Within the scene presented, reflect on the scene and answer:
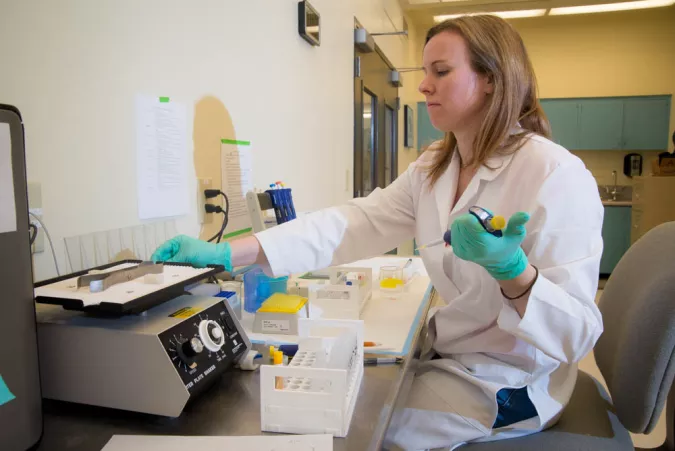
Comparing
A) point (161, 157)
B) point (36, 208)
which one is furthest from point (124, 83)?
point (36, 208)

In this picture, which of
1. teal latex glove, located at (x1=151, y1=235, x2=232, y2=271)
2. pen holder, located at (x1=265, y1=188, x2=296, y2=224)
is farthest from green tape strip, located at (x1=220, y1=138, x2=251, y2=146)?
teal latex glove, located at (x1=151, y1=235, x2=232, y2=271)

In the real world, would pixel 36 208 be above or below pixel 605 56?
below

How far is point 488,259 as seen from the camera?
80 centimetres

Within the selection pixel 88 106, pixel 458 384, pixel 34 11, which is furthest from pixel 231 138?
pixel 458 384

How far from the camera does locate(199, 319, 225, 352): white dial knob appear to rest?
78 centimetres

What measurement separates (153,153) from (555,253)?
3.18ft

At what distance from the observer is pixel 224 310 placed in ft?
2.87

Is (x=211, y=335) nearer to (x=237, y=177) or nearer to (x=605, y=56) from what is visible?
(x=237, y=177)

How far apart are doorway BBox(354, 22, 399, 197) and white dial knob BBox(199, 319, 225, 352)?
2.33 metres

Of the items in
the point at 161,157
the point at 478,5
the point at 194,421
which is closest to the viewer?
the point at 194,421

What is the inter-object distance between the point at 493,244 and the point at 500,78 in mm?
528

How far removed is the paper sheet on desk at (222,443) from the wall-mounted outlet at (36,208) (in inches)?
18.0

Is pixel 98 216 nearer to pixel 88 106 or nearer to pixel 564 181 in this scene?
pixel 88 106

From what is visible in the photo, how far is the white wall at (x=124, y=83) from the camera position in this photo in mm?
950
